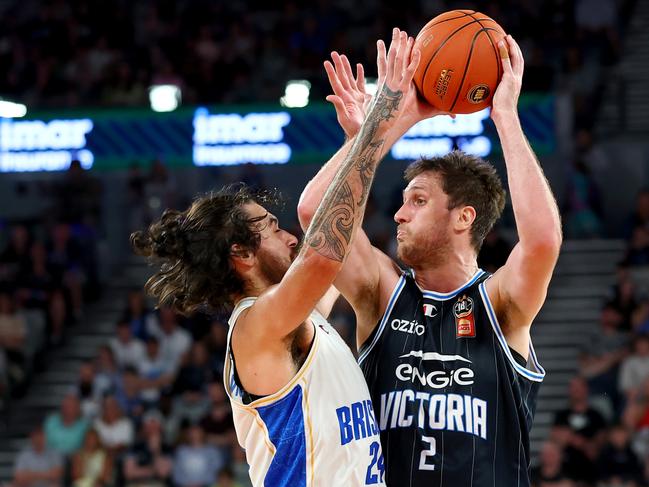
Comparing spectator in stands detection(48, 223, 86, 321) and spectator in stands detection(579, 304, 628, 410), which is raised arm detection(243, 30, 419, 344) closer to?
spectator in stands detection(579, 304, 628, 410)

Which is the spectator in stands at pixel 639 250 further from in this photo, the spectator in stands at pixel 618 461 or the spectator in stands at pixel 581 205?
the spectator in stands at pixel 618 461

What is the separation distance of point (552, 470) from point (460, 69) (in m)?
5.75

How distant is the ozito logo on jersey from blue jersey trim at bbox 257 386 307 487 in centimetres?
47

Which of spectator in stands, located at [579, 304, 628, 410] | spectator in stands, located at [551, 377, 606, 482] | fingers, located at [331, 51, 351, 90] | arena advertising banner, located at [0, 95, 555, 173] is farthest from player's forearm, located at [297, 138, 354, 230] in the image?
arena advertising banner, located at [0, 95, 555, 173]

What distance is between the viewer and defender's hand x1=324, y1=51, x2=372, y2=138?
4137mm

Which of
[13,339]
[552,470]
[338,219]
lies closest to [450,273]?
[338,219]

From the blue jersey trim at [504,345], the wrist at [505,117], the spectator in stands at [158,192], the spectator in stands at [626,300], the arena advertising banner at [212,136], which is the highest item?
the arena advertising banner at [212,136]

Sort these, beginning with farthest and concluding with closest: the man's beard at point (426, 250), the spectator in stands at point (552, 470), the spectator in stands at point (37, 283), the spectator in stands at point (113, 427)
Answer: the spectator in stands at point (37, 283), the spectator in stands at point (113, 427), the spectator in stands at point (552, 470), the man's beard at point (426, 250)

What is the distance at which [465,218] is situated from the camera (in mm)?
4043

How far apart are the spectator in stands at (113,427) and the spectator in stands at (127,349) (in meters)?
0.82

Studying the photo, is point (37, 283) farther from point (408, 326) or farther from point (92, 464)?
point (408, 326)

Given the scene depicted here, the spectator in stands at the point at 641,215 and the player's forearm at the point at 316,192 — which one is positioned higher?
the spectator in stands at the point at 641,215

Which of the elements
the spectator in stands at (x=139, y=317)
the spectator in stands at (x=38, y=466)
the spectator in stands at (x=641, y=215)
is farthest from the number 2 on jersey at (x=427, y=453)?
the spectator in stands at (x=641, y=215)

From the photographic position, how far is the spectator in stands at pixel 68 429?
10.9 meters
